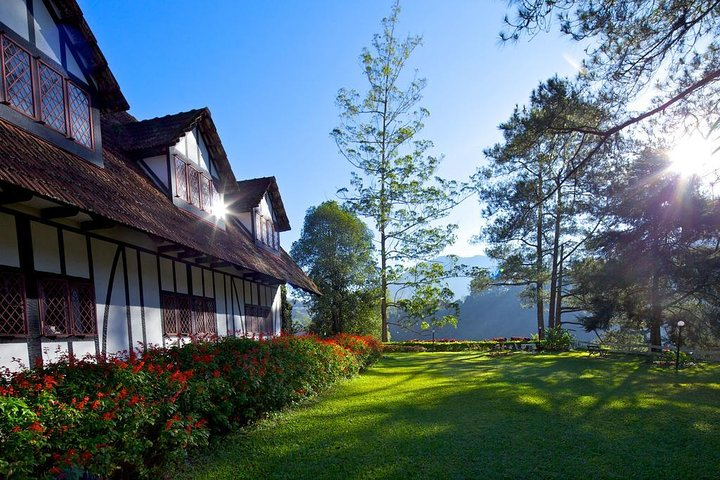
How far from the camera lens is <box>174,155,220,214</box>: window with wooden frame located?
1065 centimetres

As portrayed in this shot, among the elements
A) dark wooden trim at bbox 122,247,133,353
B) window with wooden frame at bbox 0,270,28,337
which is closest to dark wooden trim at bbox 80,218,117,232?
dark wooden trim at bbox 122,247,133,353

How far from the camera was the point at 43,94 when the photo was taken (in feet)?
21.6

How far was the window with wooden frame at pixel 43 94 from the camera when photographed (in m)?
5.94

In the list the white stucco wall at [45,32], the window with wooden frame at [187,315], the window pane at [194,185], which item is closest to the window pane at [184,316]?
the window with wooden frame at [187,315]

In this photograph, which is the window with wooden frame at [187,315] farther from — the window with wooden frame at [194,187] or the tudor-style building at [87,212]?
the window with wooden frame at [194,187]

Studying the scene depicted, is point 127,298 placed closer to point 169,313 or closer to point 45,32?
point 169,313

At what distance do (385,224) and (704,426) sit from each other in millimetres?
20729

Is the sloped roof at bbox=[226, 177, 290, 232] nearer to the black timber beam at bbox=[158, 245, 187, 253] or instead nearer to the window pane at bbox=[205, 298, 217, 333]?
the window pane at bbox=[205, 298, 217, 333]

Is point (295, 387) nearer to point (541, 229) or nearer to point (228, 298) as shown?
point (228, 298)

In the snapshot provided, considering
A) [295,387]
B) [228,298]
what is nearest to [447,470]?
[295,387]

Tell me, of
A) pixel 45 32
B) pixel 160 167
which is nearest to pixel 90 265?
pixel 45 32

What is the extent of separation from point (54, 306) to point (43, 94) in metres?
3.36

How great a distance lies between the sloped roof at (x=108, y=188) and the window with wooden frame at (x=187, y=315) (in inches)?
53.2

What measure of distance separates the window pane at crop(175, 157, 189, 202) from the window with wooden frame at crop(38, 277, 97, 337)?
4330 millimetres
